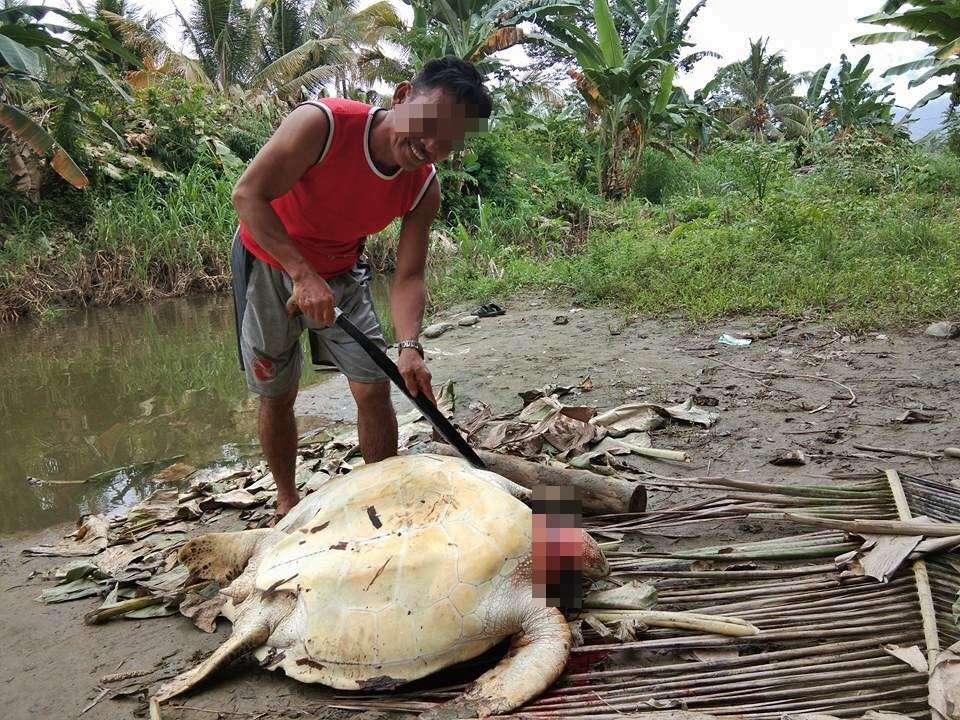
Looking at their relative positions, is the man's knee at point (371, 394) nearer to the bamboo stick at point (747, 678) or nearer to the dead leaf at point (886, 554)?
the bamboo stick at point (747, 678)

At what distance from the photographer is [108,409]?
549 cm

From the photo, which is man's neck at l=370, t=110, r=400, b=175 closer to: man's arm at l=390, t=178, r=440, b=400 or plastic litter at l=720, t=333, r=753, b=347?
man's arm at l=390, t=178, r=440, b=400

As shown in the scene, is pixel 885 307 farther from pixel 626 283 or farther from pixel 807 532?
pixel 807 532

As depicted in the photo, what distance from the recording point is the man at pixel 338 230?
7.41ft

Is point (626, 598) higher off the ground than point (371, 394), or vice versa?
point (371, 394)

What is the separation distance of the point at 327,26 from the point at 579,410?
21.4 metres

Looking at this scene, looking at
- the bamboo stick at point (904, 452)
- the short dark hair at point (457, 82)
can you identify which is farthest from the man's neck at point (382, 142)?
the bamboo stick at point (904, 452)

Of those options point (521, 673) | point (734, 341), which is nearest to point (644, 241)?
point (734, 341)

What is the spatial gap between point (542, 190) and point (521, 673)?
42.5ft

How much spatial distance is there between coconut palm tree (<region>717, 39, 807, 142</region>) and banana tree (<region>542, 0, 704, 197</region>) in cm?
1343

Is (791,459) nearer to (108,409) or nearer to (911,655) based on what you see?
(911,655)

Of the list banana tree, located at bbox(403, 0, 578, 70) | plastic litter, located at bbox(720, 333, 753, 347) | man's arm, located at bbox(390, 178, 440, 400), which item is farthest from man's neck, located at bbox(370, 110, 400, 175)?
banana tree, located at bbox(403, 0, 578, 70)

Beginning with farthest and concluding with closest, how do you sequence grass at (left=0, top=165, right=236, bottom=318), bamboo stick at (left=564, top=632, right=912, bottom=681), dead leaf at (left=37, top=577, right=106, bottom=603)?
grass at (left=0, top=165, right=236, bottom=318), dead leaf at (left=37, top=577, right=106, bottom=603), bamboo stick at (left=564, top=632, right=912, bottom=681)

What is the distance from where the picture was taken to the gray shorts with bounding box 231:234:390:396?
8.68 feet
